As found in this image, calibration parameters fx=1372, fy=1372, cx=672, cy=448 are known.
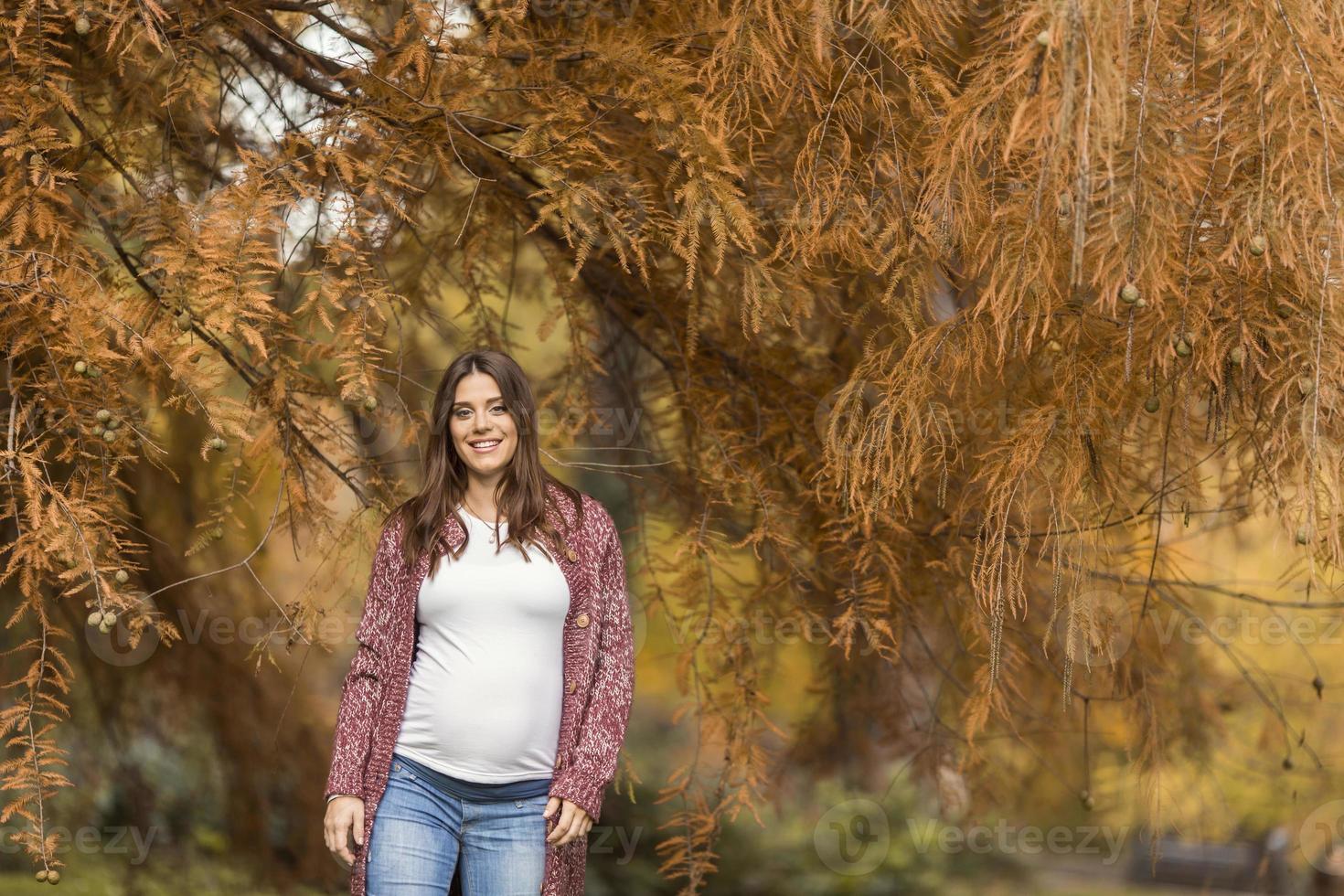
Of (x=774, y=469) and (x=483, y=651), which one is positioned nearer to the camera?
(x=483, y=651)

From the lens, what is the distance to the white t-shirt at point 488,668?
1918 millimetres

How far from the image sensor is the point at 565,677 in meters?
1.99

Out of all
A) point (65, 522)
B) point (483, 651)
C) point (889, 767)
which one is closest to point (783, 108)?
point (483, 651)

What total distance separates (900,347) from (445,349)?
9.45 feet

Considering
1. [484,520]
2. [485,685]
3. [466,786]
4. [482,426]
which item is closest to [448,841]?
[466,786]

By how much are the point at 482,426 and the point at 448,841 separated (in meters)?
0.59

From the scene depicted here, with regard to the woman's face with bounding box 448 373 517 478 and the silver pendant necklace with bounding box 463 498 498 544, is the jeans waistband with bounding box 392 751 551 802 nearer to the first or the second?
the silver pendant necklace with bounding box 463 498 498 544

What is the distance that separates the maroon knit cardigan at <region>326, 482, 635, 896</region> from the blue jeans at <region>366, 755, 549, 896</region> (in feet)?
0.07

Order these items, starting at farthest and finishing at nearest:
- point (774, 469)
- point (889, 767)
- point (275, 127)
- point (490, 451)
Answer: point (889, 767) < point (275, 127) < point (774, 469) < point (490, 451)

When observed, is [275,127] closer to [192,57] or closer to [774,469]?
[192,57]

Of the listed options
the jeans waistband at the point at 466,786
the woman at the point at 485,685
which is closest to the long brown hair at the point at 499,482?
the woman at the point at 485,685

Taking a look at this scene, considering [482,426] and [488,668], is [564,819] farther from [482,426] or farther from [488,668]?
[482,426]

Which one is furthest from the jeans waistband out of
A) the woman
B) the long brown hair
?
the long brown hair

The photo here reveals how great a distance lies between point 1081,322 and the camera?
217 centimetres
